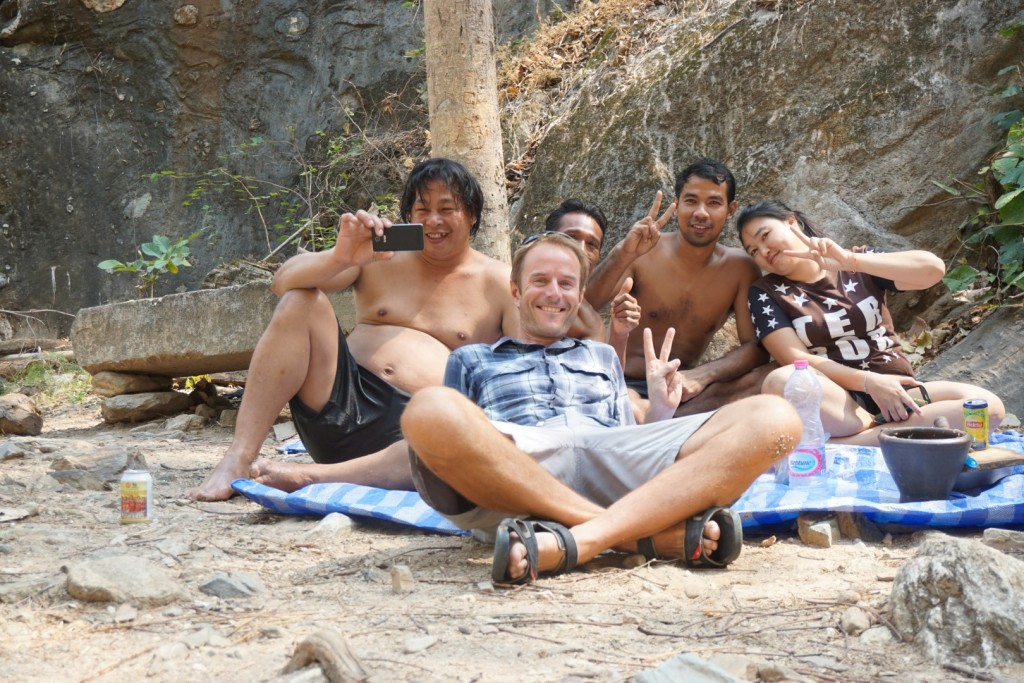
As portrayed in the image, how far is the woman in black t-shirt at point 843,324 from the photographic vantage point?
3738 millimetres

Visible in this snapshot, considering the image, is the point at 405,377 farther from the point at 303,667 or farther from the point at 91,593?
the point at 303,667

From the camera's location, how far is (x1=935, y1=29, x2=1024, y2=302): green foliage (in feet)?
16.4

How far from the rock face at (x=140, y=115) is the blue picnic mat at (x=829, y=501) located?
6498 millimetres

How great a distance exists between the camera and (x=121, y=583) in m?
2.24

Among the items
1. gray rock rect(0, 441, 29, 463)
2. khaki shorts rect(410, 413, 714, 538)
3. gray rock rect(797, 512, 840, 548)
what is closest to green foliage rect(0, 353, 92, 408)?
gray rock rect(0, 441, 29, 463)

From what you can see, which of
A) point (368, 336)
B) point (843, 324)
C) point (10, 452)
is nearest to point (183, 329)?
point (10, 452)

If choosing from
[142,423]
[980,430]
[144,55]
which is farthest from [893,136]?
[144,55]

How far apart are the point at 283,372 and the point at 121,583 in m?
1.42

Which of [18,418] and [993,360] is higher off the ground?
[993,360]

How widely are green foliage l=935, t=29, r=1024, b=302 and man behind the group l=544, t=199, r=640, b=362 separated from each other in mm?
2116

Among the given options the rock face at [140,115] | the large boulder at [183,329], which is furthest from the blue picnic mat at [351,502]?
the rock face at [140,115]

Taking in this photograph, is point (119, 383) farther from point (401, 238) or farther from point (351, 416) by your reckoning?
point (401, 238)

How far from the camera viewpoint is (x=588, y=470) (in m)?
2.76

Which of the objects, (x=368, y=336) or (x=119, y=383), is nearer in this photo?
(x=368, y=336)
